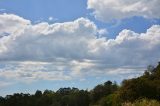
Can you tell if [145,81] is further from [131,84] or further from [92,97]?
[92,97]

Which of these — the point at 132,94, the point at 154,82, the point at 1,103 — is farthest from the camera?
the point at 1,103

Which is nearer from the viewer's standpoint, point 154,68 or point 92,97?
point 154,68

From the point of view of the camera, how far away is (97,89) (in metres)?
195

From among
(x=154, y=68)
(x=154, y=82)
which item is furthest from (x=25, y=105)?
(x=154, y=82)

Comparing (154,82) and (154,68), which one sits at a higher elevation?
(154,68)

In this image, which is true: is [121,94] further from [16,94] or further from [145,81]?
[16,94]

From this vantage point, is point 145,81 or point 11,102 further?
point 11,102

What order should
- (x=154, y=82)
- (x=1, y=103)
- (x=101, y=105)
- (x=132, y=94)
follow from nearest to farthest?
(x=132, y=94), (x=154, y=82), (x=101, y=105), (x=1, y=103)

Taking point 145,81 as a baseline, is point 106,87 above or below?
above

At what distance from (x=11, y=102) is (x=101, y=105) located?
4906cm

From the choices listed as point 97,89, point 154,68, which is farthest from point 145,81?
point 97,89

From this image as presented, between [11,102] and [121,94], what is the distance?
90558 millimetres

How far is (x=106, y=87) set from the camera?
197500 mm

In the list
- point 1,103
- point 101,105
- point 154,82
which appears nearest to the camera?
point 154,82
